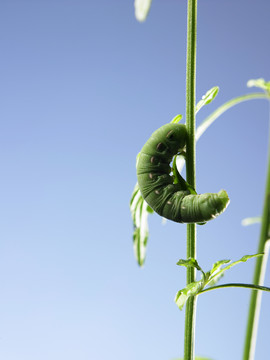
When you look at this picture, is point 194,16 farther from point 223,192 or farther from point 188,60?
point 223,192

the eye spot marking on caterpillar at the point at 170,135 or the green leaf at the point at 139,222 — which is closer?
the eye spot marking on caterpillar at the point at 170,135

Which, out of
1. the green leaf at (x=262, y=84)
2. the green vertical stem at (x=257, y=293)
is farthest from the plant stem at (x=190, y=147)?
the green leaf at (x=262, y=84)

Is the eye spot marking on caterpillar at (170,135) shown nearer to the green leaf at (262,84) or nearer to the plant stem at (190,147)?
the plant stem at (190,147)

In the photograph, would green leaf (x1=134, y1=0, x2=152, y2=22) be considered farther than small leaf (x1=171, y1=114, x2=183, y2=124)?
No

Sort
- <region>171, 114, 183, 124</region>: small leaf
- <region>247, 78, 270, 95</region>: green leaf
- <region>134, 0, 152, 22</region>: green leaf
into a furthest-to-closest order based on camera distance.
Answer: <region>247, 78, 270, 95</region>: green leaf < <region>171, 114, 183, 124</region>: small leaf < <region>134, 0, 152, 22</region>: green leaf

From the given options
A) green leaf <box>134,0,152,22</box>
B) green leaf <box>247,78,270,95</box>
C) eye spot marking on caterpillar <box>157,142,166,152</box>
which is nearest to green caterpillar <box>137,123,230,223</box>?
eye spot marking on caterpillar <box>157,142,166,152</box>

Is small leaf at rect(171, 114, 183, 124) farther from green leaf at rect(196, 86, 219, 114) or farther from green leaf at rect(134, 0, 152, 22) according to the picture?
green leaf at rect(134, 0, 152, 22)
